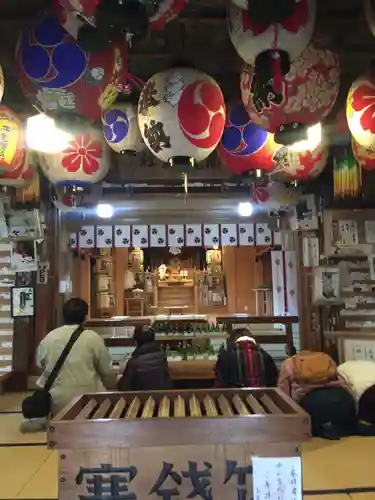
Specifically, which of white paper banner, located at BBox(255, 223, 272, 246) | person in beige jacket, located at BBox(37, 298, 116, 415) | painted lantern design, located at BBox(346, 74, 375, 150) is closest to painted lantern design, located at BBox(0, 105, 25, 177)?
person in beige jacket, located at BBox(37, 298, 116, 415)

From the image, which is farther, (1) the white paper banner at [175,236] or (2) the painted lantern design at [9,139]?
(1) the white paper banner at [175,236]

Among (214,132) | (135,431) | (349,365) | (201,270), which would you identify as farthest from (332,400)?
(201,270)

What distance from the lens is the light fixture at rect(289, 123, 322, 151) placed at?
4.56m

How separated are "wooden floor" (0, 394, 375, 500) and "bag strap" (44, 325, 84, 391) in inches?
22.2

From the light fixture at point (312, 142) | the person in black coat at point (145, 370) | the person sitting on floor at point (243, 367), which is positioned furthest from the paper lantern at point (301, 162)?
the person in black coat at point (145, 370)

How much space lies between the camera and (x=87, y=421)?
1986 millimetres

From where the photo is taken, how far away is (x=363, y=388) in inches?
209

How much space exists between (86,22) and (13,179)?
252 cm

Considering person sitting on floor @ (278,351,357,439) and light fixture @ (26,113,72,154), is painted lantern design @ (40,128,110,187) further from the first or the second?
person sitting on floor @ (278,351,357,439)

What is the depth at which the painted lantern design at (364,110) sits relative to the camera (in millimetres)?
3359

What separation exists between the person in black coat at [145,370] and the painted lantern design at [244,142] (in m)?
2.37

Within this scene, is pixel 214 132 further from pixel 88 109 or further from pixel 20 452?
pixel 20 452

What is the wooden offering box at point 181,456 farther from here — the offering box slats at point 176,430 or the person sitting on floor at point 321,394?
the person sitting on floor at point 321,394

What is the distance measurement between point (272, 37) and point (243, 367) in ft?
12.5
